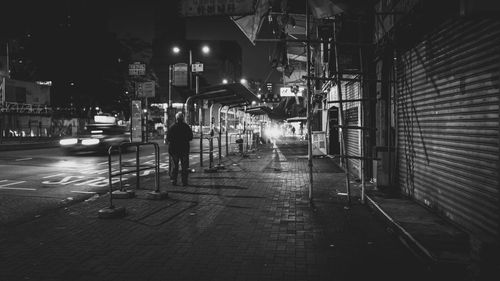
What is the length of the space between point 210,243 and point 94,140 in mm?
16161

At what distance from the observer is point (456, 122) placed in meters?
6.03

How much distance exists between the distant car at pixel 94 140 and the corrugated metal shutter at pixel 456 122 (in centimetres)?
1611

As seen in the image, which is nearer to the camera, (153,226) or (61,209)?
(153,226)

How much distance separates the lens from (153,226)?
689 cm

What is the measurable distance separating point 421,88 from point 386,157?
2.26 meters

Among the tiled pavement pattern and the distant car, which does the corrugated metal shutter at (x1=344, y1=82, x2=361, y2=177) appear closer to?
the tiled pavement pattern

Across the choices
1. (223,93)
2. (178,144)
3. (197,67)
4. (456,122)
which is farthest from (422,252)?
(197,67)

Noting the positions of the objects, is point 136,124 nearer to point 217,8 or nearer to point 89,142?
point 217,8

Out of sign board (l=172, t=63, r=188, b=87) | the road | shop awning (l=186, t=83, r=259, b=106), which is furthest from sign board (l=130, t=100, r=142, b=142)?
sign board (l=172, t=63, r=188, b=87)

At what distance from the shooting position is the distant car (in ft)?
66.3

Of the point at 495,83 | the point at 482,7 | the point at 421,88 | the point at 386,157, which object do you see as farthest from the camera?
the point at 386,157

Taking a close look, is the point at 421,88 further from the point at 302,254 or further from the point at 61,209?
the point at 61,209

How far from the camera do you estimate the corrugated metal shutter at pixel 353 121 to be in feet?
43.3

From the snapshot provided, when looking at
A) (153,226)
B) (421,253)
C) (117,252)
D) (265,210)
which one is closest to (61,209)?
(153,226)
